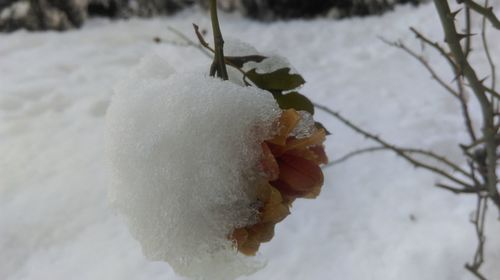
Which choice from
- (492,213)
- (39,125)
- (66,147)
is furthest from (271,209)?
(39,125)

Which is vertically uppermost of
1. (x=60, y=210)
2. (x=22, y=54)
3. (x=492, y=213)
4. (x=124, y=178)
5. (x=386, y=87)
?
(x=124, y=178)

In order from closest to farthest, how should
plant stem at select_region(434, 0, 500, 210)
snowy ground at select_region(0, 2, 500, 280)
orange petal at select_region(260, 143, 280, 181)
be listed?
orange petal at select_region(260, 143, 280, 181) < plant stem at select_region(434, 0, 500, 210) < snowy ground at select_region(0, 2, 500, 280)

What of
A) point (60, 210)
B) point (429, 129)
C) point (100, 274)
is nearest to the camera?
point (100, 274)

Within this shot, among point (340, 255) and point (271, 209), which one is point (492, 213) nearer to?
point (340, 255)

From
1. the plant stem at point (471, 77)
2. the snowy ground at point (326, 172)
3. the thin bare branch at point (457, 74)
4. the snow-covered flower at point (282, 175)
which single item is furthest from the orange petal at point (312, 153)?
the snowy ground at point (326, 172)

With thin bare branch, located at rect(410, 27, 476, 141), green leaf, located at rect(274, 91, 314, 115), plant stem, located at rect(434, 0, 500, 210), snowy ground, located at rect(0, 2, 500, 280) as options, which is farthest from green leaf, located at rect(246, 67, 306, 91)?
snowy ground, located at rect(0, 2, 500, 280)

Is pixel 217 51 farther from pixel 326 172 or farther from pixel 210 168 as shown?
pixel 326 172

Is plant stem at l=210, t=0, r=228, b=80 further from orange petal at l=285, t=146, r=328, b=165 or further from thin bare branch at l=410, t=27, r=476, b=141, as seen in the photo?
thin bare branch at l=410, t=27, r=476, b=141

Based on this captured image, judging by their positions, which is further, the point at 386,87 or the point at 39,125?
the point at 386,87
